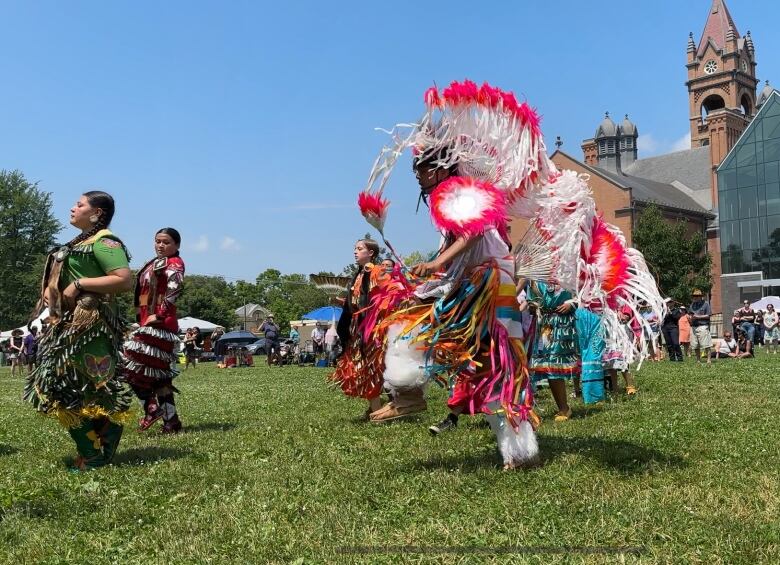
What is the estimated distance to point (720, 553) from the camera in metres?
2.94

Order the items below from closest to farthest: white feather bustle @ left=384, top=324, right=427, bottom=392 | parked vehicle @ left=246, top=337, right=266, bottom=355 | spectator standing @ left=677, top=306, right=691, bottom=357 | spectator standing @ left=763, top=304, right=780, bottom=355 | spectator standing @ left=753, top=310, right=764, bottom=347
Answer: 1. white feather bustle @ left=384, top=324, right=427, bottom=392
2. spectator standing @ left=677, top=306, right=691, bottom=357
3. spectator standing @ left=763, top=304, right=780, bottom=355
4. spectator standing @ left=753, top=310, right=764, bottom=347
5. parked vehicle @ left=246, top=337, right=266, bottom=355

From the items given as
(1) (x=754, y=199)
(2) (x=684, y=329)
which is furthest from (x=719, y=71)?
(2) (x=684, y=329)

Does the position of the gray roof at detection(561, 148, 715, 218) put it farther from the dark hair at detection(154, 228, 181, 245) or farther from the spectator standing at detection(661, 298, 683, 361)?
the dark hair at detection(154, 228, 181, 245)

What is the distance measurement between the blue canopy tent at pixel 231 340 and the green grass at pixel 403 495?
23.6 metres

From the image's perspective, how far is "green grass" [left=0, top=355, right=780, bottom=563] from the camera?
10.5 feet

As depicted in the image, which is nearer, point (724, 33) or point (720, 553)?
point (720, 553)

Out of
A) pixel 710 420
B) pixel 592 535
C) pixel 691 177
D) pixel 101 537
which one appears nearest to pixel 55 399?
pixel 101 537

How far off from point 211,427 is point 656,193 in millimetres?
66670

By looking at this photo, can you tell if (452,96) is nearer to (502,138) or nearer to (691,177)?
(502,138)

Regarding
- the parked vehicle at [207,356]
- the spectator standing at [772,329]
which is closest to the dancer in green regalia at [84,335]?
the spectator standing at [772,329]

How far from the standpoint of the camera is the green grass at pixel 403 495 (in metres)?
3.19

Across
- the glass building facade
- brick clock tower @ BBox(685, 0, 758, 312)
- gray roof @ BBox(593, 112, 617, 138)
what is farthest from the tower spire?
the glass building facade

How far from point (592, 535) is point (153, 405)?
470 centimetres

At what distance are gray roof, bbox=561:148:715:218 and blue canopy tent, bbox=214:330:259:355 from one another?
35.1m
